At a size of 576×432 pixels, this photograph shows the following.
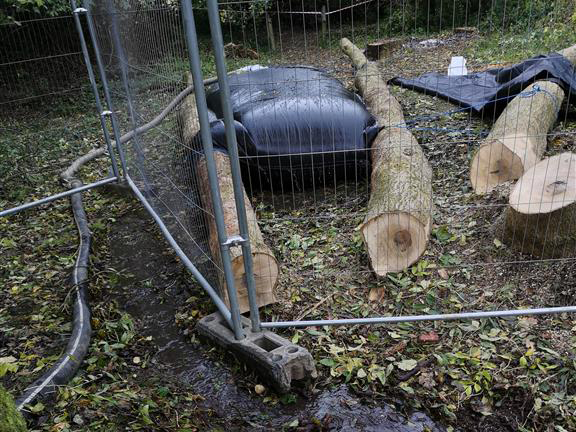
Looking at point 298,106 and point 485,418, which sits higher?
point 298,106

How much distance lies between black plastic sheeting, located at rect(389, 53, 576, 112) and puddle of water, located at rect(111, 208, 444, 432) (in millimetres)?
3370

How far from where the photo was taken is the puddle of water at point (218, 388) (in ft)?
7.72

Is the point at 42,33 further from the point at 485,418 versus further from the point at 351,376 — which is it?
the point at 485,418

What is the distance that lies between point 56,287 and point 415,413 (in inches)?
104

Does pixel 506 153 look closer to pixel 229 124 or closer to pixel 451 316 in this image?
pixel 451 316

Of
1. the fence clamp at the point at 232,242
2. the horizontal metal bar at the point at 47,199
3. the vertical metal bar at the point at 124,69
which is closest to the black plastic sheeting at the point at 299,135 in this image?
the vertical metal bar at the point at 124,69

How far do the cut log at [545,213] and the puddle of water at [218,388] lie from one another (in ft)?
4.70

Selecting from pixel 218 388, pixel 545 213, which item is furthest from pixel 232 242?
pixel 545 213

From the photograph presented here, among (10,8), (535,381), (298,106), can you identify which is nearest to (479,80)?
(298,106)

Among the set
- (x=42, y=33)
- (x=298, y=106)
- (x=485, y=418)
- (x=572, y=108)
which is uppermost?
(x=42, y=33)

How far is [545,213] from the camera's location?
299 cm

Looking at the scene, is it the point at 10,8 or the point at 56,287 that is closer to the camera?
the point at 56,287

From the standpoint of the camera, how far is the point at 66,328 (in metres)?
3.07

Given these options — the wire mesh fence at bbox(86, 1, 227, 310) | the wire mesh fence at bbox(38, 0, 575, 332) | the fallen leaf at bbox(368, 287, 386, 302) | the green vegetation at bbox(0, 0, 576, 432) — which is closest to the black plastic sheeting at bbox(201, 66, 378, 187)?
the wire mesh fence at bbox(38, 0, 575, 332)
